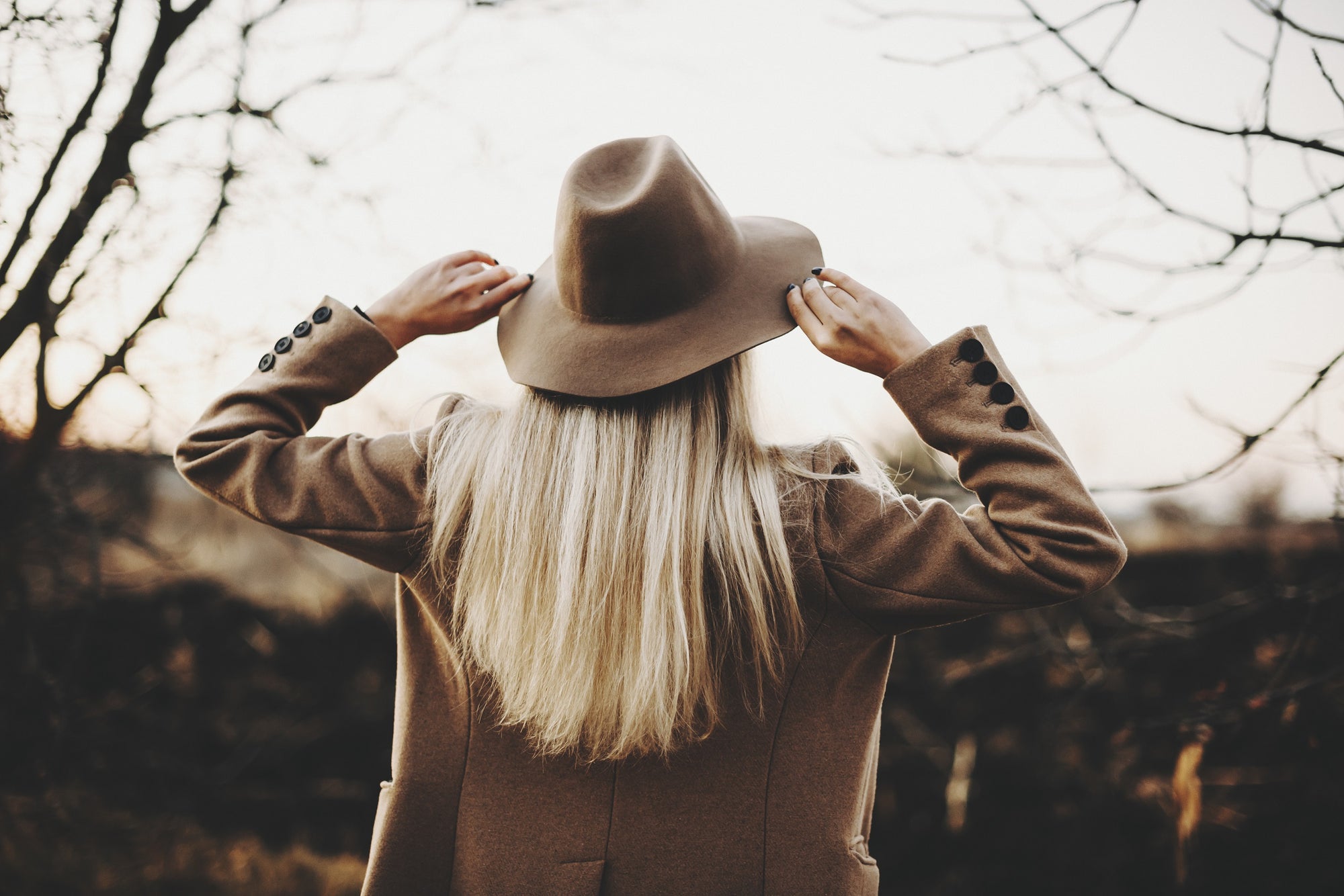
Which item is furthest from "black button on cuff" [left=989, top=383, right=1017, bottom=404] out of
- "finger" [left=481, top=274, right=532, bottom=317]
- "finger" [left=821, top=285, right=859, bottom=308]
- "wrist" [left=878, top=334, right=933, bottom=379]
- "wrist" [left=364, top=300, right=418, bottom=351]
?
"wrist" [left=364, top=300, right=418, bottom=351]

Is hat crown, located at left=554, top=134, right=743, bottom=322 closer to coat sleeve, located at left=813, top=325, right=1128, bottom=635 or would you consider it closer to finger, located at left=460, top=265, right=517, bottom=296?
finger, located at left=460, top=265, right=517, bottom=296

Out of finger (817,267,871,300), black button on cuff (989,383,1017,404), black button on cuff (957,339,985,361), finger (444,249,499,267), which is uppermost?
finger (444,249,499,267)

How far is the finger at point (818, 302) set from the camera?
1.21 m

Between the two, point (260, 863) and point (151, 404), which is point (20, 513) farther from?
point (260, 863)

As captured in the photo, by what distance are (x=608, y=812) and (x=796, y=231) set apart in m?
1.03

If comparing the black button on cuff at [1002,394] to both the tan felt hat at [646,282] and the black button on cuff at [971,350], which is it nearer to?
the black button on cuff at [971,350]

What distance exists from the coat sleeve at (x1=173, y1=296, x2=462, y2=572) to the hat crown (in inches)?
13.3

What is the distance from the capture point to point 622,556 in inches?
45.6

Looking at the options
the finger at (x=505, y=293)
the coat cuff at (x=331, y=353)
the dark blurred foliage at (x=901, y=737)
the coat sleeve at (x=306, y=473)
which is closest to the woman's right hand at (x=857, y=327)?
the finger at (x=505, y=293)

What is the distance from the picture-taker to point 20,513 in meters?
2.30

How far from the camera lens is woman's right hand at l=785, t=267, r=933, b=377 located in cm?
121

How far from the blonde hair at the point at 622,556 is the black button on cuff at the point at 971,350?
0.21 metres

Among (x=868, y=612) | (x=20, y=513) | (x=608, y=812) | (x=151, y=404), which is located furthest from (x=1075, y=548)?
(x=20, y=513)

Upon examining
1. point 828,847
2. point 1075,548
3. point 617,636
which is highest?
point 1075,548
